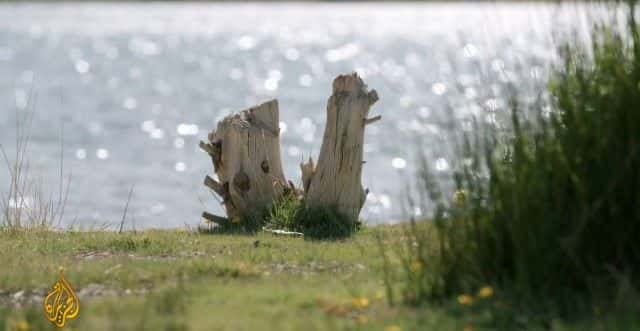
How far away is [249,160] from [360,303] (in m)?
4.27

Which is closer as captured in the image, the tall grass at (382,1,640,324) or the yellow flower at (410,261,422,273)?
the tall grass at (382,1,640,324)

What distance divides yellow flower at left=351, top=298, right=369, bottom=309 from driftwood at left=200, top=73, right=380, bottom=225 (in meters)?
3.77

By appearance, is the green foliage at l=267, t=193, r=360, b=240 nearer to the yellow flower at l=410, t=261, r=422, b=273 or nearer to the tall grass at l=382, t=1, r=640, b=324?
the yellow flower at l=410, t=261, r=422, b=273

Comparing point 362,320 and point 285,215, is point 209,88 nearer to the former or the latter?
point 285,215

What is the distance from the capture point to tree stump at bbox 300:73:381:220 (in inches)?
400

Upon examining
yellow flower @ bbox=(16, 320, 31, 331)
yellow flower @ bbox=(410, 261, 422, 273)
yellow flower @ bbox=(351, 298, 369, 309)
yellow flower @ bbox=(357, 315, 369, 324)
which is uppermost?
yellow flower @ bbox=(410, 261, 422, 273)

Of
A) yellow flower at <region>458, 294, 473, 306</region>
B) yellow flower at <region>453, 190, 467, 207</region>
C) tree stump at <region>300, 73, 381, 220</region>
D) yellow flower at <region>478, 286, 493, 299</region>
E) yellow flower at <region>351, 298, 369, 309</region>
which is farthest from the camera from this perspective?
tree stump at <region>300, 73, 381, 220</region>

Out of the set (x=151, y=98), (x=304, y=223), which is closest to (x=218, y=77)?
(x=151, y=98)

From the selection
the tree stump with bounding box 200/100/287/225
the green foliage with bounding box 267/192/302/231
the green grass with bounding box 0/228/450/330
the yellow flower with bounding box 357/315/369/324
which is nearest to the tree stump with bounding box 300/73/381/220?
the green foliage with bounding box 267/192/302/231

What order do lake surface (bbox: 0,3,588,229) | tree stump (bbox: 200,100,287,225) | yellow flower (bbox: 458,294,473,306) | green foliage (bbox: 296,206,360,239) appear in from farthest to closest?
tree stump (bbox: 200,100,287,225), green foliage (bbox: 296,206,360,239), lake surface (bbox: 0,3,588,229), yellow flower (bbox: 458,294,473,306)

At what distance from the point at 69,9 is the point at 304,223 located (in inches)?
3176

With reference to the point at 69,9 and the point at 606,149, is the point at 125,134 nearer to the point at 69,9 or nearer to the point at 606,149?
the point at 606,149

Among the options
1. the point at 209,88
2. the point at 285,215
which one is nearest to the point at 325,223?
the point at 285,215

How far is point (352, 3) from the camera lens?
11012cm
